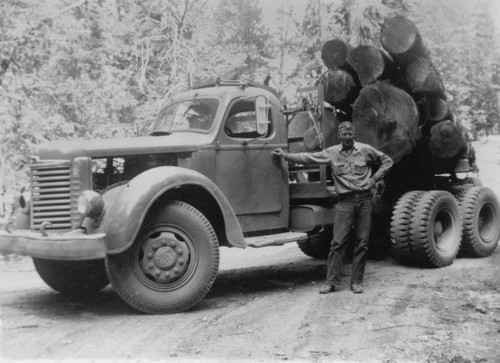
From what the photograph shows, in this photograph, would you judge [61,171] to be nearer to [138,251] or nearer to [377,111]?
[138,251]

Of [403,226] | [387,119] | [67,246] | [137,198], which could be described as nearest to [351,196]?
[403,226]

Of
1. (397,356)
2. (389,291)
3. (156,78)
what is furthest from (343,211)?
(156,78)

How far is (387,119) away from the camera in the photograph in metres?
7.91

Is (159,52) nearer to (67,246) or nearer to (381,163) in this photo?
(381,163)

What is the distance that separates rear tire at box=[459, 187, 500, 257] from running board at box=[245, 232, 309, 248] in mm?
2841

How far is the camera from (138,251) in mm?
5555

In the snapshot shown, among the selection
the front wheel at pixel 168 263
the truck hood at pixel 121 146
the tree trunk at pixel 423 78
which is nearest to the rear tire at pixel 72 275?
the front wheel at pixel 168 263

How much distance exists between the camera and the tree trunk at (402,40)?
7.93 meters

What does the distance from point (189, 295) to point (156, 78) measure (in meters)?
9.99

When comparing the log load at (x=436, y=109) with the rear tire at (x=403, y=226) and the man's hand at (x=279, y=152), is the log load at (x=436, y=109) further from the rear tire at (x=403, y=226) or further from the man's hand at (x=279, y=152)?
the man's hand at (x=279, y=152)

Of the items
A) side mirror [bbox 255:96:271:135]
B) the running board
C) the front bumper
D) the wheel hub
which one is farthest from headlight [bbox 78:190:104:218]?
side mirror [bbox 255:96:271:135]

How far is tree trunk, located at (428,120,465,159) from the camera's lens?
26.6 ft

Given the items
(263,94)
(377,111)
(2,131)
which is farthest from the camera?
(2,131)

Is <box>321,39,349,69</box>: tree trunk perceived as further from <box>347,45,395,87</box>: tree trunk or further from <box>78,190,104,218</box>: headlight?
<box>78,190,104,218</box>: headlight
